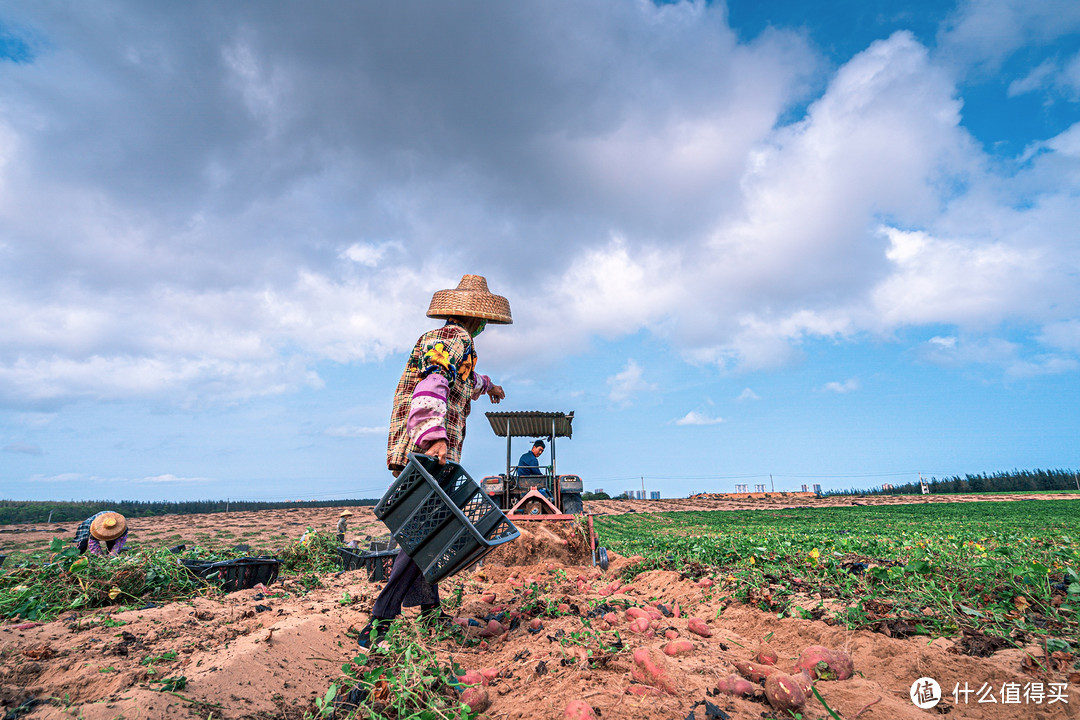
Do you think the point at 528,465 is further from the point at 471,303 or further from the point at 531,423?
the point at 471,303

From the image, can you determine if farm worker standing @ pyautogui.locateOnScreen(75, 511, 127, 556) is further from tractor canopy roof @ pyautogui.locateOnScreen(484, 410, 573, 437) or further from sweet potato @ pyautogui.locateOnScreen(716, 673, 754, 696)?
tractor canopy roof @ pyautogui.locateOnScreen(484, 410, 573, 437)

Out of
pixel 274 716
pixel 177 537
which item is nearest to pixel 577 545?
pixel 274 716

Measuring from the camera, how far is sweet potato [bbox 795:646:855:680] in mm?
2348

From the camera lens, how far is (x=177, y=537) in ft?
45.3

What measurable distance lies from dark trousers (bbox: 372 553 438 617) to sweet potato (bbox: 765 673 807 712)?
1851 mm

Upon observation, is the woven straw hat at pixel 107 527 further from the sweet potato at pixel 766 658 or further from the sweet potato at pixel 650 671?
the sweet potato at pixel 766 658

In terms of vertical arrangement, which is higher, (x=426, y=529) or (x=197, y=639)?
(x=426, y=529)

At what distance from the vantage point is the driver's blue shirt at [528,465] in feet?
33.7

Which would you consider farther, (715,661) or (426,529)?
(426,529)

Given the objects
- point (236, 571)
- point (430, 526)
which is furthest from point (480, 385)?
point (236, 571)

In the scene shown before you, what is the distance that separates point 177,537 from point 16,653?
1390 centimetres

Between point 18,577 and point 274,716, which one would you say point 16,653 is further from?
point 18,577

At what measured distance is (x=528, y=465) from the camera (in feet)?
34.1

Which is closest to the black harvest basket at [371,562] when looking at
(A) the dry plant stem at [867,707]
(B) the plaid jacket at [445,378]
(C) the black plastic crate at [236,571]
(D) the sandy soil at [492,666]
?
(C) the black plastic crate at [236,571]
